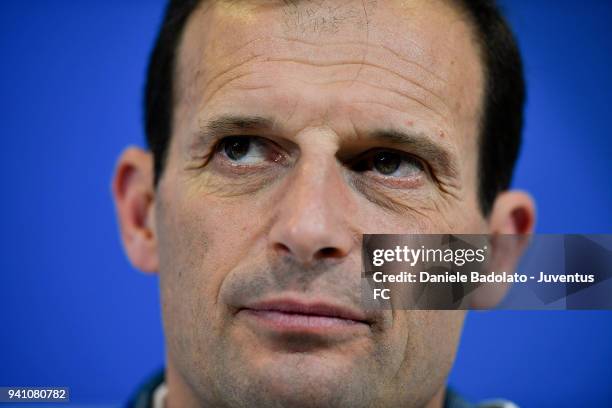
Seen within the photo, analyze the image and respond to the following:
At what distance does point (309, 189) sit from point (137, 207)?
603mm

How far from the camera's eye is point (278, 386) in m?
1.15

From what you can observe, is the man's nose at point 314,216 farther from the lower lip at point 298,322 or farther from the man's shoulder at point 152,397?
the man's shoulder at point 152,397

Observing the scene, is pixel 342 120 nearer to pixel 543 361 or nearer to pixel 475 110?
pixel 475 110

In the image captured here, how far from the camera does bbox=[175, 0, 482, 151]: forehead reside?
1271mm

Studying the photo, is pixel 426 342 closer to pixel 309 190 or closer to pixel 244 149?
pixel 309 190

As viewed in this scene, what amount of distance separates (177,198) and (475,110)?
0.67 m

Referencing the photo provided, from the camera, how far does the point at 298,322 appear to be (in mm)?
1151

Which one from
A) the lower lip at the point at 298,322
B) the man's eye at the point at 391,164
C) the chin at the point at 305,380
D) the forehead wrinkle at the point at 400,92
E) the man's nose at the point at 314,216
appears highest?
the forehead wrinkle at the point at 400,92

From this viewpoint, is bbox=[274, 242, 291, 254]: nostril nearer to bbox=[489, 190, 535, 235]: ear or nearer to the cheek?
the cheek

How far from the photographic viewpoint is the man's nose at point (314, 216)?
1.13 metres

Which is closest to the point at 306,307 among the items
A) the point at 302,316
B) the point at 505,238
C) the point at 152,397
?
the point at 302,316

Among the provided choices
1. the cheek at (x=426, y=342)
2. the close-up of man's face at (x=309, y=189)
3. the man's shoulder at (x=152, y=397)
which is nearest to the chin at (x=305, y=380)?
the close-up of man's face at (x=309, y=189)

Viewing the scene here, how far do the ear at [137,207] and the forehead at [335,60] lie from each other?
305 mm

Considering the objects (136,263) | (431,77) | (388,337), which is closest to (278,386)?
(388,337)
